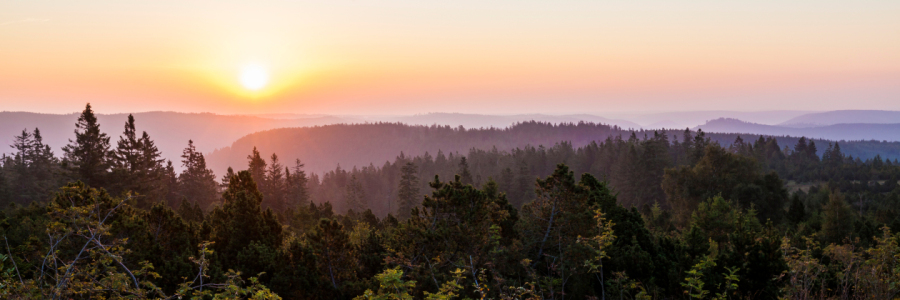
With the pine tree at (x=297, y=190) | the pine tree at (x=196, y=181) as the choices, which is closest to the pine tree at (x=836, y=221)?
the pine tree at (x=297, y=190)

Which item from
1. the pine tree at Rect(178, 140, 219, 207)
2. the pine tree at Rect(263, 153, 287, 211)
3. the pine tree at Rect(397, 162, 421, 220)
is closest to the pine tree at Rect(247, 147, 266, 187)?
the pine tree at Rect(263, 153, 287, 211)

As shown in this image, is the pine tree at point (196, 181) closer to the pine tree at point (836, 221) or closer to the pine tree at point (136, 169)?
the pine tree at point (136, 169)

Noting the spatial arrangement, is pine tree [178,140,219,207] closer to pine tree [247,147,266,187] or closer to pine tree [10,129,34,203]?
pine tree [247,147,266,187]

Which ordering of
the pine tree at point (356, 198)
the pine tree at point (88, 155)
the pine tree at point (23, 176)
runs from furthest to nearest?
1. the pine tree at point (356, 198)
2. the pine tree at point (23, 176)
3. the pine tree at point (88, 155)

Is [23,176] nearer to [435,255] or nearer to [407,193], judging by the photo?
[407,193]

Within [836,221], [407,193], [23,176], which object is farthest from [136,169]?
[836,221]

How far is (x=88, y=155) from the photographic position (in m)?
33.0

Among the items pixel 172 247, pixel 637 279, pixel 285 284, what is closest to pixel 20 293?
pixel 285 284

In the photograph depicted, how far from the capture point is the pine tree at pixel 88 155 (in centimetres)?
3253

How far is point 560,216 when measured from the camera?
1236 centimetres

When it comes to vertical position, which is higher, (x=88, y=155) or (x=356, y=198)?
(x=88, y=155)

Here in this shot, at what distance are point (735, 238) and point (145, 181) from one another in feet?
138

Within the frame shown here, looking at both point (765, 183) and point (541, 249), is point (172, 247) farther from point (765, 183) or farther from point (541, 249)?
point (765, 183)

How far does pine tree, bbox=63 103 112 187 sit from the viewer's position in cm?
3253
